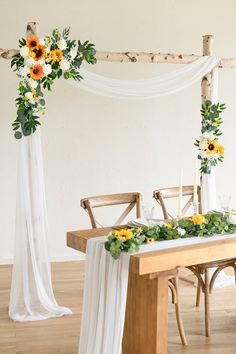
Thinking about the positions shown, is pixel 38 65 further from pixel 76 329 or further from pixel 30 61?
pixel 76 329

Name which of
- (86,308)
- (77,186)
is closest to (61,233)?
(77,186)

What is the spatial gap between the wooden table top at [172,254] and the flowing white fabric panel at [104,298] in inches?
2.9

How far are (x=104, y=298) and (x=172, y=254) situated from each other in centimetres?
41

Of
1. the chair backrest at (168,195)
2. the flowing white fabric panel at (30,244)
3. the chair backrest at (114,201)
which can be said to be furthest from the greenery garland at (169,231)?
the flowing white fabric panel at (30,244)

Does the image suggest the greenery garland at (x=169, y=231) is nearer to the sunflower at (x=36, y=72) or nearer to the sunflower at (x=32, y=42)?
the sunflower at (x=36, y=72)

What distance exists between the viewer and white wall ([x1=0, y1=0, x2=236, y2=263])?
202 inches

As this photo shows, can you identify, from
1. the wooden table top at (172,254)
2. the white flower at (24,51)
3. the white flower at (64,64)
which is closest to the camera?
the wooden table top at (172,254)

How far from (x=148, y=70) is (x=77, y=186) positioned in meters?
1.29

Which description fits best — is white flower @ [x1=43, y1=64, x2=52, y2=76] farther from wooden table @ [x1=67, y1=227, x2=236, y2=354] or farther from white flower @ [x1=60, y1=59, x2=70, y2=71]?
wooden table @ [x1=67, y1=227, x2=236, y2=354]

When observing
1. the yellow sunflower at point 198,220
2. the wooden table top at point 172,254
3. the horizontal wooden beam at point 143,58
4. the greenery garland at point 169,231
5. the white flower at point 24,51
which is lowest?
the wooden table top at point 172,254

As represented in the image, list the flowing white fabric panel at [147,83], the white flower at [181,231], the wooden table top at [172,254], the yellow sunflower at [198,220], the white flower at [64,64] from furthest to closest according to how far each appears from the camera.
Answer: the flowing white fabric panel at [147,83] < the white flower at [64,64] < the yellow sunflower at [198,220] < the white flower at [181,231] < the wooden table top at [172,254]

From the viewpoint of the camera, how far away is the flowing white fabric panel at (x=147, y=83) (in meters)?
4.00

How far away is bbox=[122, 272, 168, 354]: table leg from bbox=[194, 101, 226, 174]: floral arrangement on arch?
1.57 m

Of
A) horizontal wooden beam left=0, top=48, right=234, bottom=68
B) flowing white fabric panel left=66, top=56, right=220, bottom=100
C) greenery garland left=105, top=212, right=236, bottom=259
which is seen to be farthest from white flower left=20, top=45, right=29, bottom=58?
greenery garland left=105, top=212, right=236, bottom=259
